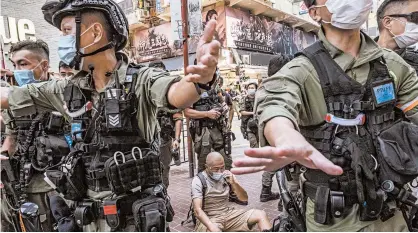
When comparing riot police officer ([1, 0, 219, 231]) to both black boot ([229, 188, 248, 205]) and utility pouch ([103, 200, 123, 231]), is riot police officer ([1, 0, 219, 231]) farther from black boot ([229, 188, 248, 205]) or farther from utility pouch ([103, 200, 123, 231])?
black boot ([229, 188, 248, 205])

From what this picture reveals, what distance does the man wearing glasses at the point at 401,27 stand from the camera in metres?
2.81

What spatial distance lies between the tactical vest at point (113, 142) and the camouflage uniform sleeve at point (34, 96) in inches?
7.1

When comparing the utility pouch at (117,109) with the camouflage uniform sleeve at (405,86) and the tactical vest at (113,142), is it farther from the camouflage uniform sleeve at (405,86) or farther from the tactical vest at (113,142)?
the camouflage uniform sleeve at (405,86)

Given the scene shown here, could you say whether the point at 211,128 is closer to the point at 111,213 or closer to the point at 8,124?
the point at 8,124

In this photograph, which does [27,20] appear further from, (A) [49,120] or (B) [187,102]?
(B) [187,102]

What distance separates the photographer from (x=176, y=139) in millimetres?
6336

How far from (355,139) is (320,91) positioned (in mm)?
336

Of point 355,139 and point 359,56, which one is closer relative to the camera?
point 355,139

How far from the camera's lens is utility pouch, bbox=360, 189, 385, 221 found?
1.65 meters

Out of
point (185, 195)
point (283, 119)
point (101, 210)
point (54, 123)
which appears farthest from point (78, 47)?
point (185, 195)

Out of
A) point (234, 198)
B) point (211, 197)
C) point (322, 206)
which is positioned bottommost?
point (234, 198)

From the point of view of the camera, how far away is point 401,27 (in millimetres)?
2861

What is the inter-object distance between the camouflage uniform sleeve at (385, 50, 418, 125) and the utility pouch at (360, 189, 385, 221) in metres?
0.56

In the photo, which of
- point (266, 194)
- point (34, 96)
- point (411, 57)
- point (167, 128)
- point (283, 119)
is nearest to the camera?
point (283, 119)
